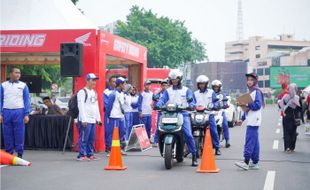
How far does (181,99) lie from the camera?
11992 millimetres

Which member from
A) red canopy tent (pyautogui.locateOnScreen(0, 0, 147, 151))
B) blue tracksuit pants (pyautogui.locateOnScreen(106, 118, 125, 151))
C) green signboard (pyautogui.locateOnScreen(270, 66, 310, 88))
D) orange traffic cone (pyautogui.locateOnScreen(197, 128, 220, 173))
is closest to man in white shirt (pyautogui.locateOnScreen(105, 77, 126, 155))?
blue tracksuit pants (pyautogui.locateOnScreen(106, 118, 125, 151))

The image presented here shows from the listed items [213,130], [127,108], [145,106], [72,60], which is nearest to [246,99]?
[213,130]

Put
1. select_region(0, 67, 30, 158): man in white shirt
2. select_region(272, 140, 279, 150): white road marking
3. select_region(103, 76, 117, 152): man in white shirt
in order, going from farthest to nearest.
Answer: select_region(272, 140, 279, 150): white road marking < select_region(103, 76, 117, 152): man in white shirt < select_region(0, 67, 30, 158): man in white shirt

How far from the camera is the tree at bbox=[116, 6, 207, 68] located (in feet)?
191

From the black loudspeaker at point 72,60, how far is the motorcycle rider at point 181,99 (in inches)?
130

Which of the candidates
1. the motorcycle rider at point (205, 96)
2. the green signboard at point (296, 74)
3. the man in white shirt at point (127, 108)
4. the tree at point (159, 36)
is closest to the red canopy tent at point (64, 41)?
the man in white shirt at point (127, 108)

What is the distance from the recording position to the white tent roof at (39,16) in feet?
53.8

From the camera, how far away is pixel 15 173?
420 inches

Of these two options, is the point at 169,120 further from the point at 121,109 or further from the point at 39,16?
the point at 39,16

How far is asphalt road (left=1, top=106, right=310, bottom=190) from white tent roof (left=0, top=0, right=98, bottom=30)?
4.18 metres

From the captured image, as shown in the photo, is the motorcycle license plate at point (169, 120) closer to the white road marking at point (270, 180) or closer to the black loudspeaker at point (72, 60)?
the white road marking at point (270, 180)

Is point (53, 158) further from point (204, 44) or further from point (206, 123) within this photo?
point (204, 44)

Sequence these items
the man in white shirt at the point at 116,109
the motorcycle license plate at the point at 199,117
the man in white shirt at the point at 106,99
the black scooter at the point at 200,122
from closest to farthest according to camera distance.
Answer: the black scooter at the point at 200,122
the motorcycle license plate at the point at 199,117
the man in white shirt at the point at 116,109
the man in white shirt at the point at 106,99

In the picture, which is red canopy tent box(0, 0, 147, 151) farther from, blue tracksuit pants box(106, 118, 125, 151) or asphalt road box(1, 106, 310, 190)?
asphalt road box(1, 106, 310, 190)
